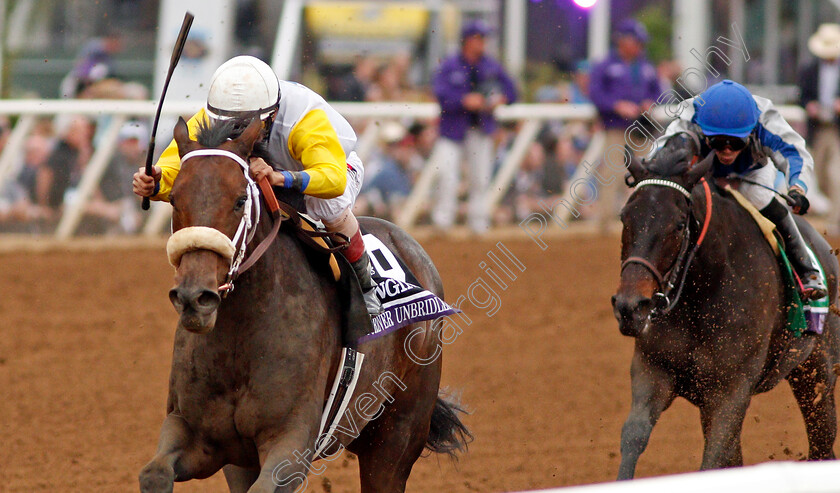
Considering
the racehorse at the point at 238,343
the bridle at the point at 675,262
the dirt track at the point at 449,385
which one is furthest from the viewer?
the dirt track at the point at 449,385

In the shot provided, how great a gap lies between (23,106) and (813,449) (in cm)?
938

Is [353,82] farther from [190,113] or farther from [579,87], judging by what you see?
[579,87]

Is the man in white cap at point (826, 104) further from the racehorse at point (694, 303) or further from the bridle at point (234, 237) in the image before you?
the bridle at point (234, 237)

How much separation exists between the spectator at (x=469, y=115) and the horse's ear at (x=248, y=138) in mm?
8900

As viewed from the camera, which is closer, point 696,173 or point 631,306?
point 631,306

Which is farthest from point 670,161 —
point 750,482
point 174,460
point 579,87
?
point 579,87

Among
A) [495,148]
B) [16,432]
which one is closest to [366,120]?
[495,148]

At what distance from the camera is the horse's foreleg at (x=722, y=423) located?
4508 millimetres

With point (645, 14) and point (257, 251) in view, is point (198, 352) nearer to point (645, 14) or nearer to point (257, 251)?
point (257, 251)

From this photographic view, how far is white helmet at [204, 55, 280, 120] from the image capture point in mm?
3699

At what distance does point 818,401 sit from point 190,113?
8.21m

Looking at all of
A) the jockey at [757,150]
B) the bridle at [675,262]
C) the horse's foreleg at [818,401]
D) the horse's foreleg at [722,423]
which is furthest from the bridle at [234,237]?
the horse's foreleg at [818,401]

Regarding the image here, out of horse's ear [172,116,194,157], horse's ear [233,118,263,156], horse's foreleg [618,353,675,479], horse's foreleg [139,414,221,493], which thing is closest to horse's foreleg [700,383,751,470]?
horse's foreleg [618,353,675,479]

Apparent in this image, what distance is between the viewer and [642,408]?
4.61 metres
